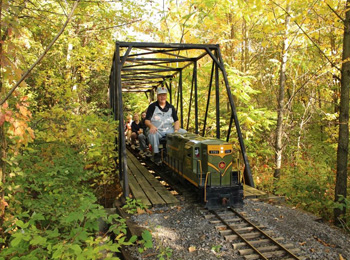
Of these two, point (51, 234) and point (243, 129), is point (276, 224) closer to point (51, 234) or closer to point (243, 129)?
point (51, 234)

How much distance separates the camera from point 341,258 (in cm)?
404

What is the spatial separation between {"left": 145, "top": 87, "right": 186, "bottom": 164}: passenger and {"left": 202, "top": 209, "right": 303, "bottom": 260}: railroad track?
11.4 feet

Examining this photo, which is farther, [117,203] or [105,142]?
[105,142]

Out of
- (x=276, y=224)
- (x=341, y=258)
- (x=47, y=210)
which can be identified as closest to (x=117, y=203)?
(x=47, y=210)

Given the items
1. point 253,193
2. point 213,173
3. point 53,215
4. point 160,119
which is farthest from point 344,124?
point 53,215

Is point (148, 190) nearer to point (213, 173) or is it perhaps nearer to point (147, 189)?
point (147, 189)

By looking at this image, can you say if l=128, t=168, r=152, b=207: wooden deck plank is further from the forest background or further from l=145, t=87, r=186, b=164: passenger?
l=145, t=87, r=186, b=164: passenger

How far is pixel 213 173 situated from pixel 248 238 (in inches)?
69.0

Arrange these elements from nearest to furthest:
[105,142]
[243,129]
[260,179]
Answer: [105,142] < [260,179] < [243,129]

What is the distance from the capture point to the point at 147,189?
7082 mm

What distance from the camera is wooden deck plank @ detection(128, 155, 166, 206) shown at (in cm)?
609

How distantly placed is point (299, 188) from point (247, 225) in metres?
3.40

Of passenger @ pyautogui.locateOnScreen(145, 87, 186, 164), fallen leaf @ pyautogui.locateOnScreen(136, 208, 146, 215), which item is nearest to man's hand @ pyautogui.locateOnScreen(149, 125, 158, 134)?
passenger @ pyautogui.locateOnScreen(145, 87, 186, 164)

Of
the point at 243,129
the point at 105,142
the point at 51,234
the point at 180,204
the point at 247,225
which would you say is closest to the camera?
the point at 51,234
